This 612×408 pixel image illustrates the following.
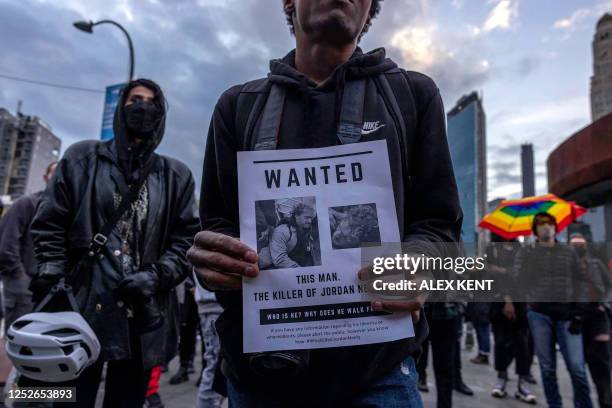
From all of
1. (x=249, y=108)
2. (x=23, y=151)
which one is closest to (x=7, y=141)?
(x=23, y=151)

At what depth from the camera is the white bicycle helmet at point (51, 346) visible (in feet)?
6.52

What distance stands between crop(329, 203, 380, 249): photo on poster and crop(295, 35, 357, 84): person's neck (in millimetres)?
568

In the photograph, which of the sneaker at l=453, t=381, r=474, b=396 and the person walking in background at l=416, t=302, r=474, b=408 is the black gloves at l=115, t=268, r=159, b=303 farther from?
the sneaker at l=453, t=381, r=474, b=396

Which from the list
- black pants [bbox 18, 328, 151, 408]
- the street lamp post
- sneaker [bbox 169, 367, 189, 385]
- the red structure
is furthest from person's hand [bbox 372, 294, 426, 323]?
the red structure

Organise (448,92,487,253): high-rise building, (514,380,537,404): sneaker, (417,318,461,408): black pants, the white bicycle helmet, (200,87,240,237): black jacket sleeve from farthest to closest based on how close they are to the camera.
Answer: (448,92,487,253): high-rise building < (514,380,537,404): sneaker < (417,318,461,408): black pants < the white bicycle helmet < (200,87,240,237): black jacket sleeve

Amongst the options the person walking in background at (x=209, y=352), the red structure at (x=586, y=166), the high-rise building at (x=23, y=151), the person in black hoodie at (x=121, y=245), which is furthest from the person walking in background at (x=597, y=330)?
the high-rise building at (x=23, y=151)

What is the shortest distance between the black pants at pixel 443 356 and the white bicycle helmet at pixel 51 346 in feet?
11.1

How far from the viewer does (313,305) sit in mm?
1062

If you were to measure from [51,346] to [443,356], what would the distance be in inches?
155

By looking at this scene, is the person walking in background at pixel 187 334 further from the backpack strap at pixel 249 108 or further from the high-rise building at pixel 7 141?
the high-rise building at pixel 7 141

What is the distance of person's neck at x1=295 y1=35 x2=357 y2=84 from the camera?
1.44 meters

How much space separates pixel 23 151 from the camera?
10888 centimetres

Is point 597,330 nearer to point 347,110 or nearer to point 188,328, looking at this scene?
point 347,110

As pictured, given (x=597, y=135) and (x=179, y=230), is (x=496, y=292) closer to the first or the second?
(x=179, y=230)
